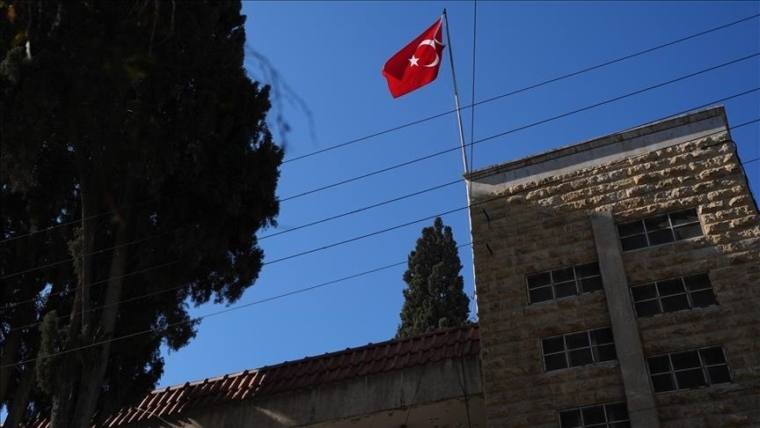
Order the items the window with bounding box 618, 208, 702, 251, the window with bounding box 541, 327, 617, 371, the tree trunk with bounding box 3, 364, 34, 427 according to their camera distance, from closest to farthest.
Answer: the window with bounding box 541, 327, 617, 371 → the window with bounding box 618, 208, 702, 251 → the tree trunk with bounding box 3, 364, 34, 427

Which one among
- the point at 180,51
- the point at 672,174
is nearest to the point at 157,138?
the point at 180,51

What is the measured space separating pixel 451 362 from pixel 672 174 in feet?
19.5

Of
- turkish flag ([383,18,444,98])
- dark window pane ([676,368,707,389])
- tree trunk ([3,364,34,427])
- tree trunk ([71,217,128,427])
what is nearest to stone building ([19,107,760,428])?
dark window pane ([676,368,707,389])

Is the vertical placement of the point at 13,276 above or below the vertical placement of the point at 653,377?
above

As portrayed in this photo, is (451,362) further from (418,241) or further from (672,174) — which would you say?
(418,241)

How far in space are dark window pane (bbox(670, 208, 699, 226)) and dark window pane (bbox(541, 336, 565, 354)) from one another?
3.28 meters

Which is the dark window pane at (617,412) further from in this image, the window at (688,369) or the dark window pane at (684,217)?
the dark window pane at (684,217)

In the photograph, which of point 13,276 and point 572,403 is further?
point 13,276

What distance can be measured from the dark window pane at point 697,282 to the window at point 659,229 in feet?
2.80

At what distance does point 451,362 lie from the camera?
583 inches

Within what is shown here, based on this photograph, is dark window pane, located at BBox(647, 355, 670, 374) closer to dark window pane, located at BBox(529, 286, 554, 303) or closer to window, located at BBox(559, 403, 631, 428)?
window, located at BBox(559, 403, 631, 428)

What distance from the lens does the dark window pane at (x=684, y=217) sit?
A: 14116 millimetres

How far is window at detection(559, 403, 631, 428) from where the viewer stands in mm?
12836

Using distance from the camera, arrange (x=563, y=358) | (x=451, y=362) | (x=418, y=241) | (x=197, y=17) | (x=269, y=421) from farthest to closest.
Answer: (x=418, y=241) < (x=269, y=421) < (x=451, y=362) < (x=563, y=358) < (x=197, y=17)
